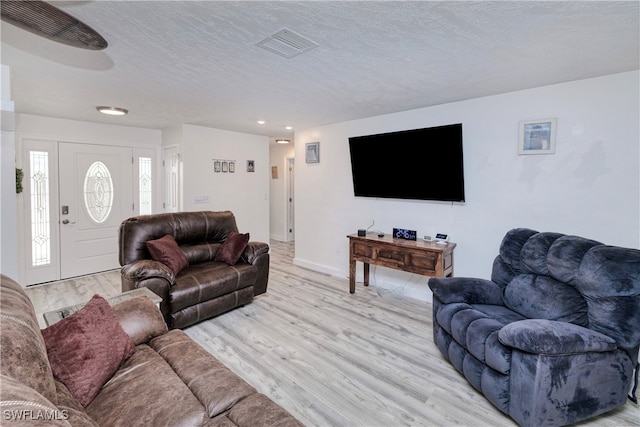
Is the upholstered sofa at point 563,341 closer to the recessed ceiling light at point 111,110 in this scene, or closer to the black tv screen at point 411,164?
the black tv screen at point 411,164

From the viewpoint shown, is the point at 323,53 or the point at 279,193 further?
the point at 279,193

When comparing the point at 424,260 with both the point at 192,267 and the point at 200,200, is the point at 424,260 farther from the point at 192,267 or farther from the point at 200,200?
the point at 200,200

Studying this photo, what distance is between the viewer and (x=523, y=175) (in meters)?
2.99

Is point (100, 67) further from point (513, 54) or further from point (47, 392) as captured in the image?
point (513, 54)

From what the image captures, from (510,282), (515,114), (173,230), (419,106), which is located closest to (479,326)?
(510,282)

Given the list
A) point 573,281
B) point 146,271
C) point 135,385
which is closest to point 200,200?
point 146,271

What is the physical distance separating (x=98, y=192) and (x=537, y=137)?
19.8ft

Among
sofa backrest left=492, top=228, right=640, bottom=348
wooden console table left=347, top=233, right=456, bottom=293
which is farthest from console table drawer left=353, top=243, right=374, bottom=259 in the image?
sofa backrest left=492, top=228, right=640, bottom=348

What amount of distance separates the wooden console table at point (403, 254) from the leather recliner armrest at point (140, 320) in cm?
243

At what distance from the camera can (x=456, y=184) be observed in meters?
3.35

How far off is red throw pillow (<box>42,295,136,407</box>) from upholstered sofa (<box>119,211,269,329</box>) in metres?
1.24

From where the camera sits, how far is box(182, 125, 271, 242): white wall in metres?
4.84

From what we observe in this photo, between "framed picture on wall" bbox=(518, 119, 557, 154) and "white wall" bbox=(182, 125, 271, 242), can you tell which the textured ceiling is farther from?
"white wall" bbox=(182, 125, 271, 242)

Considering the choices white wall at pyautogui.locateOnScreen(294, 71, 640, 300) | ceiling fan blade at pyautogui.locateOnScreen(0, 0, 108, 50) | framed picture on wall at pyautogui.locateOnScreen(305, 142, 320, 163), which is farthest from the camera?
framed picture on wall at pyautogui.locateOnScreen(305, 142, 320, 163)
